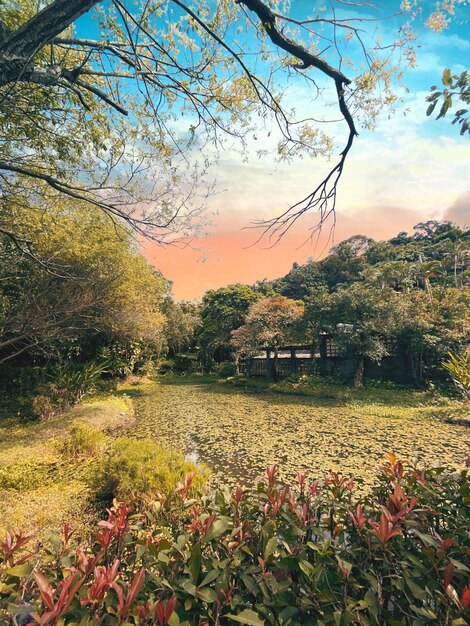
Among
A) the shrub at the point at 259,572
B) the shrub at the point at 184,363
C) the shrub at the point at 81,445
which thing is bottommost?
the shrub at the point at 81,445

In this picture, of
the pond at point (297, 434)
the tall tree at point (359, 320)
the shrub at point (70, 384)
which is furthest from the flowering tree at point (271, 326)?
the shrub at point (70, 384)

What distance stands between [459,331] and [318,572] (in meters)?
11.8

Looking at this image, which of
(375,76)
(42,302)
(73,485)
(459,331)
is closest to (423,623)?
(375,76)

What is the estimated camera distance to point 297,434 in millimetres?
6602

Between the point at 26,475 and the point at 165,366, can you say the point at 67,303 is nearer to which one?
the point at 26,475

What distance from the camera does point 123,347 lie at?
13.1 m

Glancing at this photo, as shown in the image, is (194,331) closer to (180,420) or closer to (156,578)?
(180,420)

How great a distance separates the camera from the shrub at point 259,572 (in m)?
0.90

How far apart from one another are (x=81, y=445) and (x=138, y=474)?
2.03 m

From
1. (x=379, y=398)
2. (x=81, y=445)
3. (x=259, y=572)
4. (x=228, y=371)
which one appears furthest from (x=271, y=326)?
(x=259, y=572)

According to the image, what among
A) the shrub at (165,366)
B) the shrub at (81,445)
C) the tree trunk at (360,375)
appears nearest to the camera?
the shrub at (81,445)

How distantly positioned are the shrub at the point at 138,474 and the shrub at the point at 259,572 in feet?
7.77

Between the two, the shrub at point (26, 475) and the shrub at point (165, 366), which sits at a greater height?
the shrub at point (165, 366)

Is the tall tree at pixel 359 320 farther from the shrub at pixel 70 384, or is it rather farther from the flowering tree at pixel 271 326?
the shrub at pixel 70 384
